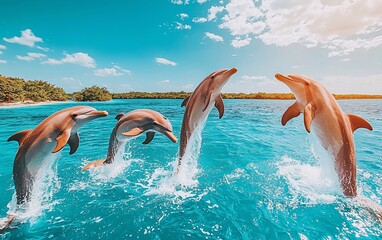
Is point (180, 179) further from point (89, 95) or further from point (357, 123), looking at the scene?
point (89, 95)

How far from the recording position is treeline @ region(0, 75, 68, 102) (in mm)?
46250

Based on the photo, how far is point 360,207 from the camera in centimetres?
473

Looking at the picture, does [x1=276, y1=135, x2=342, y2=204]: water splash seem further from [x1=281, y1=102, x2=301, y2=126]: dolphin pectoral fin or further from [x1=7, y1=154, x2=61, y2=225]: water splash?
[x1=7, y1=154, x2=61, y2=225]: water splash

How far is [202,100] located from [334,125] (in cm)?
322

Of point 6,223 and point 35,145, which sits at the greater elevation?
point 35,145

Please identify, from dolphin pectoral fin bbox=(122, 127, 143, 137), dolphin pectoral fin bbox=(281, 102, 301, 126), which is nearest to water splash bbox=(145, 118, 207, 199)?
dolphin pectoral fin bbox=(122, 127, 143, 137)

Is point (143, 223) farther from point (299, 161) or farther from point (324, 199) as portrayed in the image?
point (299, 161)

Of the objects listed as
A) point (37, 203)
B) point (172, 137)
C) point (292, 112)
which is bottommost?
point (37, 203)

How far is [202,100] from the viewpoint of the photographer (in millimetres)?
5566

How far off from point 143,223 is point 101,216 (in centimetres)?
104

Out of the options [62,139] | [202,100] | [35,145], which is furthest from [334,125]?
[35,145]

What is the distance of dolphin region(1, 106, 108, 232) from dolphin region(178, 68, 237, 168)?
2835 millimetres

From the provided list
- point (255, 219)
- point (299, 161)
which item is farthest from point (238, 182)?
point (299, 161)

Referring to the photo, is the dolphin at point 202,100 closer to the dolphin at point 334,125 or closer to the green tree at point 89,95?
the dolphin at point 334,125
